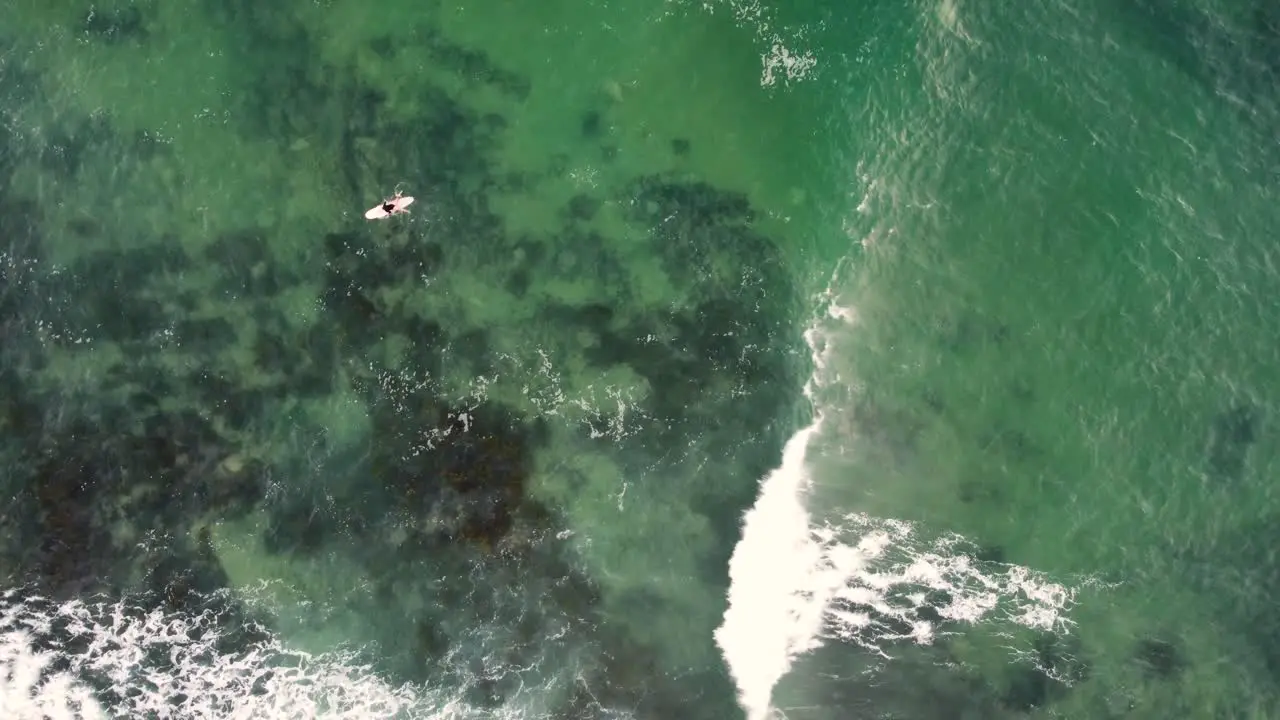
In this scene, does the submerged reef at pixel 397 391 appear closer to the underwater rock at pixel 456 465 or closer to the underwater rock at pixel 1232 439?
the underwater rock at pixel 456 465

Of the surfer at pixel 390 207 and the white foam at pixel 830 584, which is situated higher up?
the surfer at pixel 390 207

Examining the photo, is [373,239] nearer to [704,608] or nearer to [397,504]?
[397,504]

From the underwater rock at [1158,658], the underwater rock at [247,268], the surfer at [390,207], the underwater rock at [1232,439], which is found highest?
the surfer at [390,207]

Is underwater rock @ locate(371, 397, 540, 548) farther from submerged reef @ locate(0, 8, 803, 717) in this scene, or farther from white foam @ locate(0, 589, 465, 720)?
white foam @ locate(0, 589, 465, 720)

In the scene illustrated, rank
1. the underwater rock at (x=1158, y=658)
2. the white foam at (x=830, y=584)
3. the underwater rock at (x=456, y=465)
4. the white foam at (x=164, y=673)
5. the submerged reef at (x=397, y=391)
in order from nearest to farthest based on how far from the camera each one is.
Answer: the underwater rock at (x=1158, y=658)
the white foam at (x=830, y=584)
the submerged reef at (x=397, y=391)
the underwater rock at (x=456, y=465)
the white foam at (x=164, y=673)

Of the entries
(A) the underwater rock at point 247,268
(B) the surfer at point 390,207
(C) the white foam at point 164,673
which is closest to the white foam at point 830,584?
(C) the white foam at point 164,673

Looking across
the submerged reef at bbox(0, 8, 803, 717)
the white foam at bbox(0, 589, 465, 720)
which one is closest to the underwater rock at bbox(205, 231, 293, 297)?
the submerged reef at bbox(0, 8, 803, 717)
